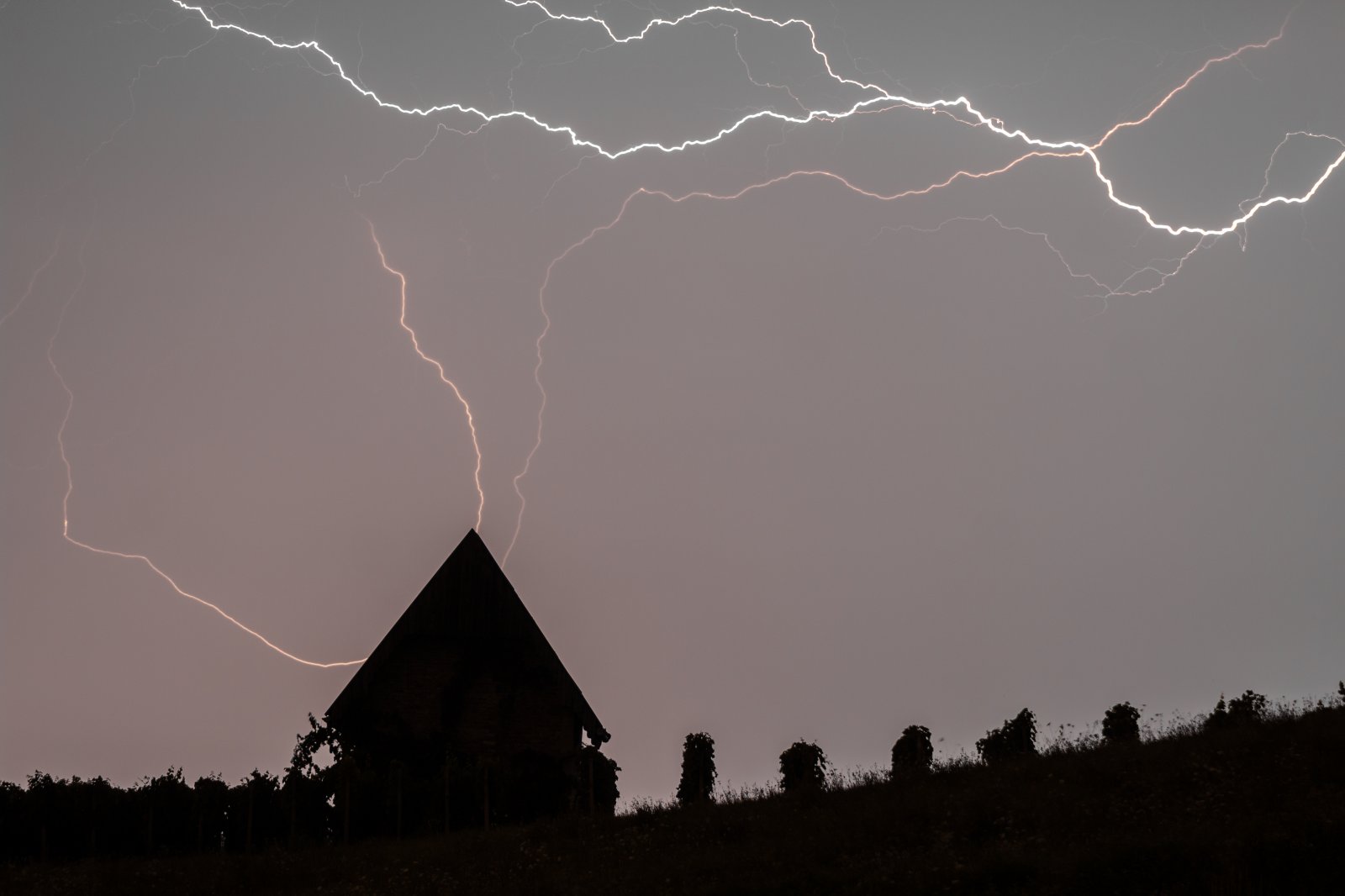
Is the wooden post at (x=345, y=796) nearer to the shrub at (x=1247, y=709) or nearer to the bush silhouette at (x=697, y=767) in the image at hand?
the bush silhouette at (x=697, y=767)

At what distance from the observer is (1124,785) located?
1661 centimetres

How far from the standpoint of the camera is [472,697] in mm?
26281

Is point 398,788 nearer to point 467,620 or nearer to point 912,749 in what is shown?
point 467,620

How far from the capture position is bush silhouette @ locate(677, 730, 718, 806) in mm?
23172

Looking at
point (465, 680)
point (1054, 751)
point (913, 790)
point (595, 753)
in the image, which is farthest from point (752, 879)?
point (465, 680)

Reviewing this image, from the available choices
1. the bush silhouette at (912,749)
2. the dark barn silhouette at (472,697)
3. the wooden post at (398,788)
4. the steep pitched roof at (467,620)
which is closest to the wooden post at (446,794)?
the wooden post at (398,788)

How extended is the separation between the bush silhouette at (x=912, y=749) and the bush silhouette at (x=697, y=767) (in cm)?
345

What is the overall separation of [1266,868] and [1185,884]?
883 millimetres

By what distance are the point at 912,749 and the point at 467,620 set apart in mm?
9600

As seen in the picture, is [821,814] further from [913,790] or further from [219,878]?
[219,878]

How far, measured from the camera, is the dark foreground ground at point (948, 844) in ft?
43.9

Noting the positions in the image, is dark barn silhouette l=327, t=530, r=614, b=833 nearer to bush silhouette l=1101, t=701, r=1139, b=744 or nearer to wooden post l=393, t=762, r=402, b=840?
wooden post l=393, t=762, r=402, b=840

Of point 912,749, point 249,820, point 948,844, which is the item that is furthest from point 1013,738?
point 249,820

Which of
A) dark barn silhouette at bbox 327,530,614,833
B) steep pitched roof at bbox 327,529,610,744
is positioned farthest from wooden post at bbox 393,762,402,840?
steep pitched roof at bbox 327,529,610,744
